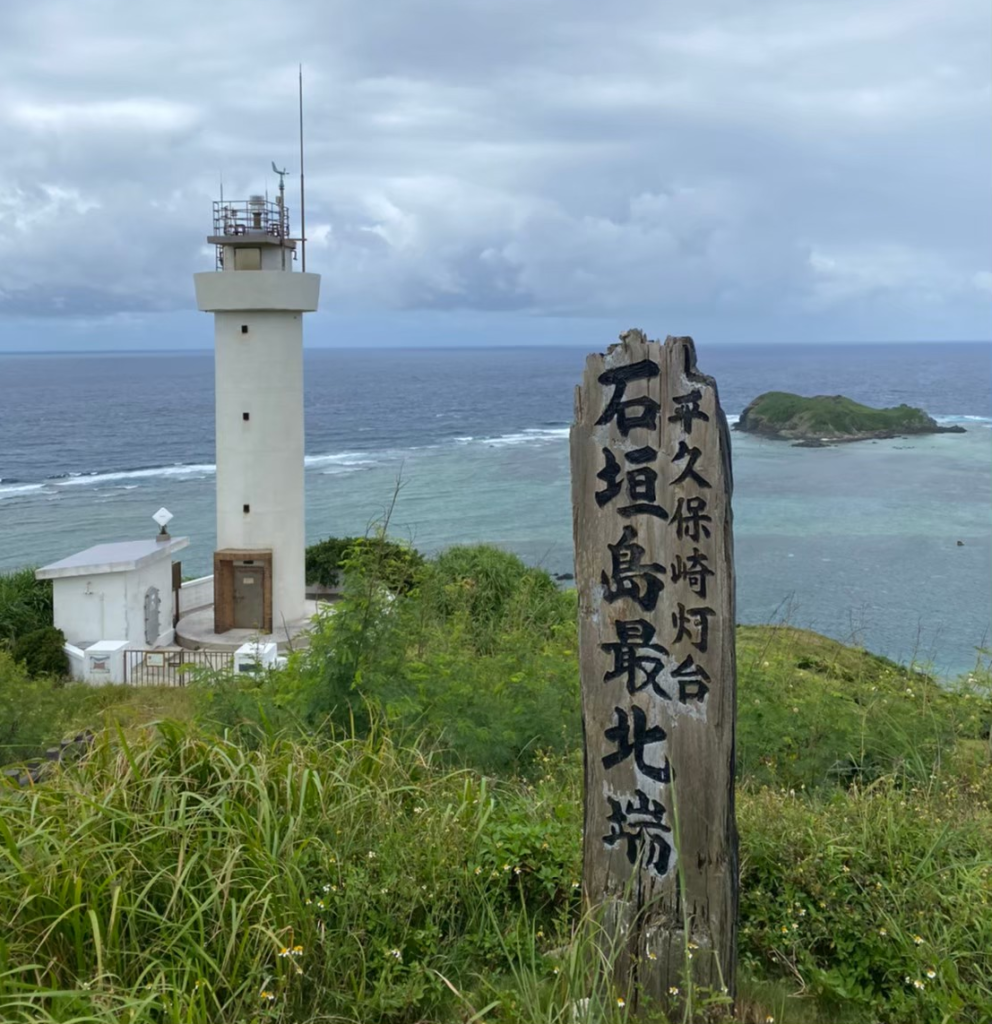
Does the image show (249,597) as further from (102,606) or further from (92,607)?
(92,607)

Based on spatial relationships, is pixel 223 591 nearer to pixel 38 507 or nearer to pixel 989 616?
pixel 989 616

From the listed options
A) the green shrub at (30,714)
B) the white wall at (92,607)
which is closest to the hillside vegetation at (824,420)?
the white wall at (92,607)

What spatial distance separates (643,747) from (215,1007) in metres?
1.58

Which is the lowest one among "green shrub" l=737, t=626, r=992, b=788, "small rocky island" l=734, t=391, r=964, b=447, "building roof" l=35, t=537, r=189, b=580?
"building roof" l=35, t=537, r=189, b=580

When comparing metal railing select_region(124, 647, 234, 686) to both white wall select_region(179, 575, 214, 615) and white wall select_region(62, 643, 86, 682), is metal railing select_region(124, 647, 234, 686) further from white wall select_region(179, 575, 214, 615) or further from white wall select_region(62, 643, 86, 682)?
white wall select_region(179, 575, 214, 615)

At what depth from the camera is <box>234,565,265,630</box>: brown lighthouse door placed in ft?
49.3

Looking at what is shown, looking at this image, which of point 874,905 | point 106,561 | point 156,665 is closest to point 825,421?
point 106,561

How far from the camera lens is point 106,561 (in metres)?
14.1

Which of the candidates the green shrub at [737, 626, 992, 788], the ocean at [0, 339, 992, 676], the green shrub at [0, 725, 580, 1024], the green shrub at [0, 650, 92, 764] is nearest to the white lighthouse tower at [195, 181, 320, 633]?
the green shrub at [0, 650, 92, 764]

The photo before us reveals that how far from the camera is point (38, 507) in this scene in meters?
39.7

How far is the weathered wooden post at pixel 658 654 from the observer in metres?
3.42

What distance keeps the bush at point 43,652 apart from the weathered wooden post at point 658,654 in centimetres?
1163

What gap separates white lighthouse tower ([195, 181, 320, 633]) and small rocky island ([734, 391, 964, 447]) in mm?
49216

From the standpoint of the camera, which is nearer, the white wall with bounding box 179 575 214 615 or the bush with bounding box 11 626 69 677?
the bush with bounding box 11 626 69 677
